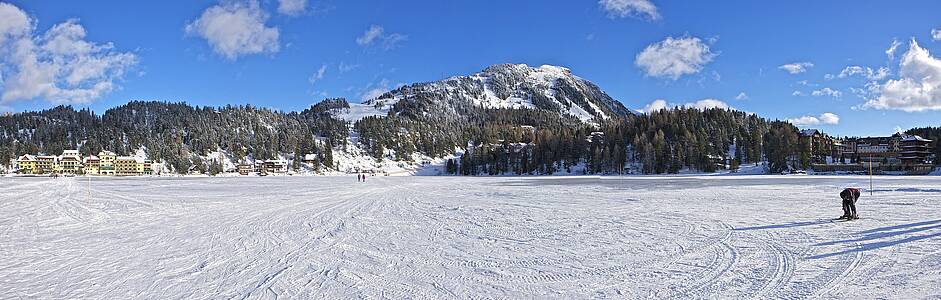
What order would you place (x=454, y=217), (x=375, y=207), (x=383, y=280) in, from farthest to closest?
(x=375, y=207) → (x=454, y=217) → (x=383, y=280)

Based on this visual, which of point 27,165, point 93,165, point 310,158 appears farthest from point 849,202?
point 27,165

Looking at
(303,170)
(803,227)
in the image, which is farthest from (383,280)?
(303,170)

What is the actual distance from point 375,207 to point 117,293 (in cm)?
1552

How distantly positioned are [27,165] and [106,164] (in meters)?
20.9

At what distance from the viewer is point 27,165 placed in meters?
155

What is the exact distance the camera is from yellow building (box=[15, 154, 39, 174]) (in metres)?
153

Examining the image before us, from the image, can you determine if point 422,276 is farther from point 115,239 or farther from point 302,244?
point 115,239

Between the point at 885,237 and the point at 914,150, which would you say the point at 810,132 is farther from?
the point at 885,237

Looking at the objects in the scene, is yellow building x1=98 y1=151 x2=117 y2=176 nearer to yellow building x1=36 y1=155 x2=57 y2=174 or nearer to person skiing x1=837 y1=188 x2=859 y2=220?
yellow building x1=36 y1=155 x2=57 y2=174

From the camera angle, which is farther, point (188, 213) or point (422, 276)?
point (188, 213)

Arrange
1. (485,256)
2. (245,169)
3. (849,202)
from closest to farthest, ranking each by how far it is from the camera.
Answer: (485,256)
(849,202)
(245,169)

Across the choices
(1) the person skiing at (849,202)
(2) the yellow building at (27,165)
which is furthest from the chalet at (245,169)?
(1) the person skiing at (849,202)

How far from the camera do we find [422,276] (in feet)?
29.7

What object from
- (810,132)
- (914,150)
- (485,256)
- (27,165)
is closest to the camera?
(485,256)
